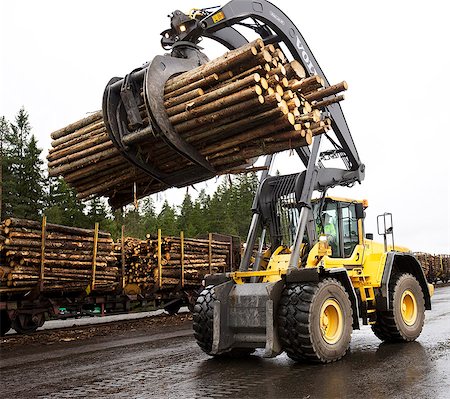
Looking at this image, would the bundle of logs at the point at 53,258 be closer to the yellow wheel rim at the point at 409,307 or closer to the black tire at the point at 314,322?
the black tire at the point at 314,322

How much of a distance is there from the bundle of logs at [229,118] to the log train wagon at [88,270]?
666 cm

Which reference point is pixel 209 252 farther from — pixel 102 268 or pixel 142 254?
pixel 102 268

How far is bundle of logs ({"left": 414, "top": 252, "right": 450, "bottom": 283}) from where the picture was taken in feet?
143

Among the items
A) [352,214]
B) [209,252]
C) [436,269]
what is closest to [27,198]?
[209,252]

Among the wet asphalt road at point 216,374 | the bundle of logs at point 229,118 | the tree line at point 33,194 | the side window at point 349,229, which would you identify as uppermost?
the tree line at point 33,194

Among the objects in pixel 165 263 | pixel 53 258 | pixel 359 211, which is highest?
pixel 359 211

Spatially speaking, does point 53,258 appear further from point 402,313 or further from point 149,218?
point 149,218

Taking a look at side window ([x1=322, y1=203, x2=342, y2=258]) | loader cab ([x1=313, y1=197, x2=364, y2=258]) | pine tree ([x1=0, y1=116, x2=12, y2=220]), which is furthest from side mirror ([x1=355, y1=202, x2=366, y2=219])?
pine tree ([x1=0, y1=116, x2=12, y2=220])

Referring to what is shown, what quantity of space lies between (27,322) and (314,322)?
32.1 feet

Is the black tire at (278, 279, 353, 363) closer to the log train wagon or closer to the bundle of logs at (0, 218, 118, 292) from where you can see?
the bundle of logs at (0, 218, 118, 292)

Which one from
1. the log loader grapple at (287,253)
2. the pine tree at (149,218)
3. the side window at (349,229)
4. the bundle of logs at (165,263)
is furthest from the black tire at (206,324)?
the pine tree at (149,218)

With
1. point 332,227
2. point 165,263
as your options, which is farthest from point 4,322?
point 332,227

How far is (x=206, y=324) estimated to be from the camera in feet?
29.4

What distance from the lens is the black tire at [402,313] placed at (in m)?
10.1
